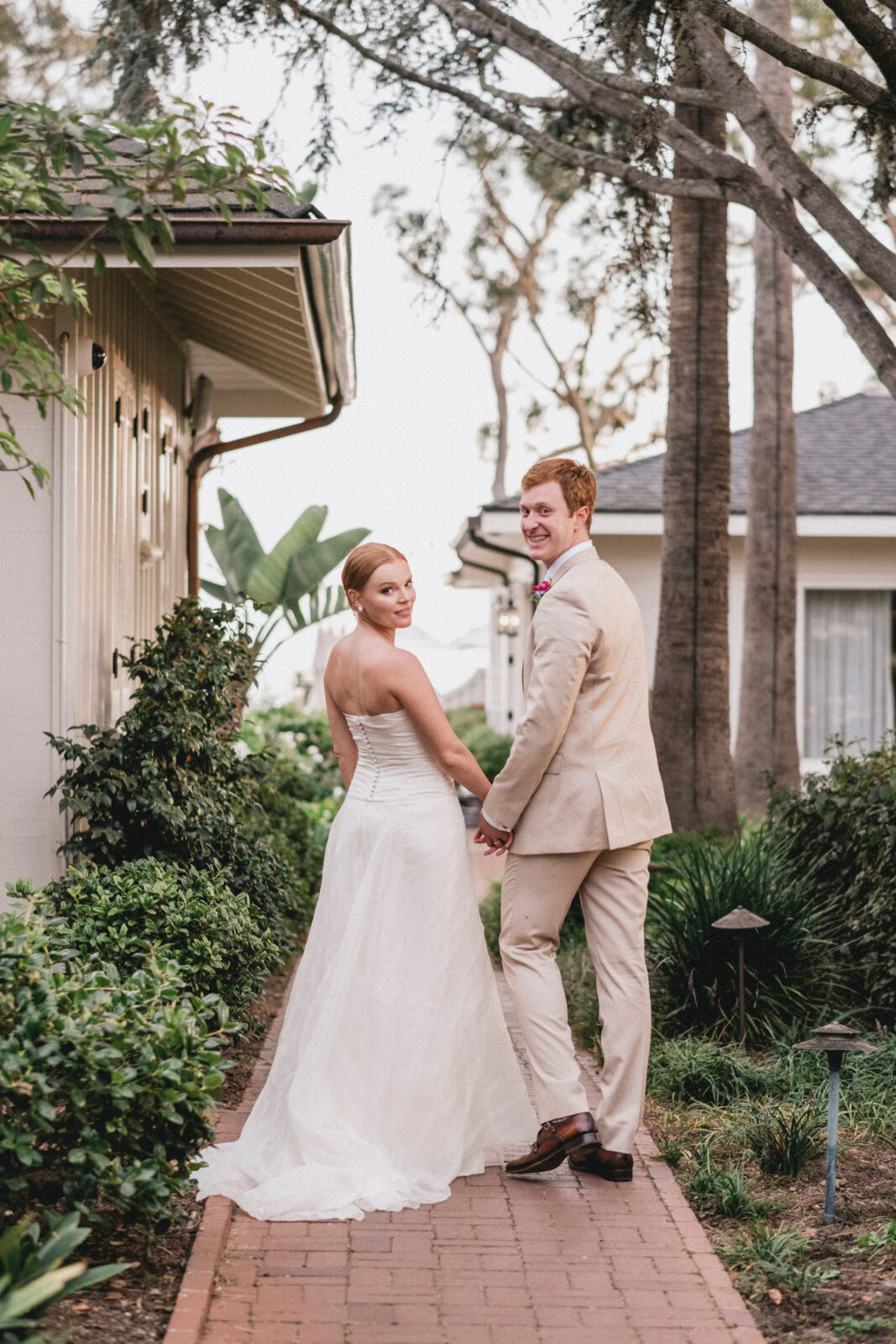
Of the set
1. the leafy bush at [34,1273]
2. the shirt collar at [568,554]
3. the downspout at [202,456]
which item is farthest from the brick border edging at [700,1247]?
the downspout at [202,456]

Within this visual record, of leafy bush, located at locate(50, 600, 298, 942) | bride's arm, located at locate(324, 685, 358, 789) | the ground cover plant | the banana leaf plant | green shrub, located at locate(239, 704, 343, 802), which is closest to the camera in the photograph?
the ground cover plant

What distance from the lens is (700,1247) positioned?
4.14m

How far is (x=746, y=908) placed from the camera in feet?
22.1

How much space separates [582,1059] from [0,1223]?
3.29 m

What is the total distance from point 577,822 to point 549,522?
1.05m

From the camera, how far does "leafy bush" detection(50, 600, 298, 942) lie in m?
5.90

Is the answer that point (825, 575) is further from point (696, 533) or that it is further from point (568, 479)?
point (568, 479)

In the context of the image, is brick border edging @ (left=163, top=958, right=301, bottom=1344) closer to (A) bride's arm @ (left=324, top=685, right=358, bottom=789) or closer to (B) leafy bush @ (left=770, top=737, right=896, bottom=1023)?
(A) bride's arm @ (left=324, top=685, right=358, bottom=789)

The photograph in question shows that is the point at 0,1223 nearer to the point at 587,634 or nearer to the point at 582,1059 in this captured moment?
the point at 587,634

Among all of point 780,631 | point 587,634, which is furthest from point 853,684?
point 587,634

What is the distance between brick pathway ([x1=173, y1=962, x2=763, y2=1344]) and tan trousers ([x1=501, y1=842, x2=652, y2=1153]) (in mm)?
324

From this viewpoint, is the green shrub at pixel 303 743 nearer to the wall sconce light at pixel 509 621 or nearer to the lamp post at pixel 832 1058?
the wall sconce light at pixel 509 621

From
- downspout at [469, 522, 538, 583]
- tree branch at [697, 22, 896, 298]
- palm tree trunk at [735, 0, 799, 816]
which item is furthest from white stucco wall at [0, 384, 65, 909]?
downspout at [469, 522, 538, 583]

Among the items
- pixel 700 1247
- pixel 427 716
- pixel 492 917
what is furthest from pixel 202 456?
pixel 700 1247
